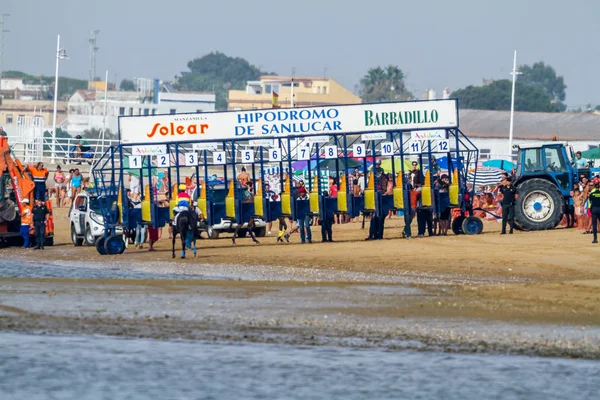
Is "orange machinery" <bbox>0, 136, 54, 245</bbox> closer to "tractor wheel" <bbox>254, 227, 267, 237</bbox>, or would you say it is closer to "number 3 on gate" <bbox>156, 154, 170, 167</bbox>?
"number 3 on gate" <bbox>156, 154, 170, 167</bbox>

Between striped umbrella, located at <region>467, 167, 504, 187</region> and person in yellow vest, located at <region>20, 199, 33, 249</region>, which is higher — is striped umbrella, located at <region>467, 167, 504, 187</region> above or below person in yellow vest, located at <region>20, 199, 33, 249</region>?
above

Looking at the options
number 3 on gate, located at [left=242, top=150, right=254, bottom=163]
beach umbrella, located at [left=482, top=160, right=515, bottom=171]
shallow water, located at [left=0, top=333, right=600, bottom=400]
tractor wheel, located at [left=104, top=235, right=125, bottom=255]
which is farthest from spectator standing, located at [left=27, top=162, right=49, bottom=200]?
beach umbrella, located at [left=482, top=160, right=515, bottom=171]

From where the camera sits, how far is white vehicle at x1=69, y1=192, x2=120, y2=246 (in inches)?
1309

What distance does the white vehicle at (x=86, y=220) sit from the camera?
33250 millimetres

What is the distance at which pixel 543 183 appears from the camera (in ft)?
104

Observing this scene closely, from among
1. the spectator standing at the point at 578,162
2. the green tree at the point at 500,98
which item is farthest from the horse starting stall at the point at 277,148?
the green tree at the point at 500,98

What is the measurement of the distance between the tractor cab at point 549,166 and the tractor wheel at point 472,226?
1.75 metres

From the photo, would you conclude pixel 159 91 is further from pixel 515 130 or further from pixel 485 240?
pixel 485 240

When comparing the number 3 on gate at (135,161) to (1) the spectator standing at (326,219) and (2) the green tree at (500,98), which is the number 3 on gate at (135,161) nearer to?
(1) the spectator standing at (326,219)

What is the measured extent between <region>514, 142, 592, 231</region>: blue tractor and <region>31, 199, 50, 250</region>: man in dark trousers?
12.8m

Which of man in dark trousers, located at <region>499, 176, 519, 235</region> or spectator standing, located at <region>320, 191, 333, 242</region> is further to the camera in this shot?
man in dark trousers, located at <region>499, 176, 519, 235</region>

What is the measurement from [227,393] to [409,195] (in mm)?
18181

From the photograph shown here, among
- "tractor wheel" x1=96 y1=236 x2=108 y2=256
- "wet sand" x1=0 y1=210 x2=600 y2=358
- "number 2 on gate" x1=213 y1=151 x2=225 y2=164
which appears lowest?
"wet sand" x1=0 y1=210 x2=600 y2=358

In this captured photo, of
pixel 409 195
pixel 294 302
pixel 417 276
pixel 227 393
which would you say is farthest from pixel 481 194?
pixel 227 393
